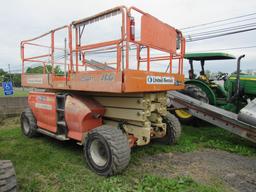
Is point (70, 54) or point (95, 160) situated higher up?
point (70, 54)

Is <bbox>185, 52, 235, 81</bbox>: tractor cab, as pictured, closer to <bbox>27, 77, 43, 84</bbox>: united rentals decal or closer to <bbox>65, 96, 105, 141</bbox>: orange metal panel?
<bbox>65, 96, 105, 141</bbox>: orange metal panel

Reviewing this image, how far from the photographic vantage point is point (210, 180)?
3.23 m

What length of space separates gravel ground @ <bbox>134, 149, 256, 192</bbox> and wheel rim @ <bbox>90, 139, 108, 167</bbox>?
1.96 feet

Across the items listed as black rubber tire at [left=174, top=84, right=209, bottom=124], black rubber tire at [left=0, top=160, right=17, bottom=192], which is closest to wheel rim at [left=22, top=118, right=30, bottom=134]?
black rubber tire at [left=0, top=160, right=17, bottom=192]

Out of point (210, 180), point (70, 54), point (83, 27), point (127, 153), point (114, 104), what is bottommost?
point (210, 180)

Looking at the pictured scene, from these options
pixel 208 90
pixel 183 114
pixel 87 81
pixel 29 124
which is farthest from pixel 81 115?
pixel 208 90

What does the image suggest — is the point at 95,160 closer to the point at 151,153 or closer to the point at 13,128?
the point at 151,153

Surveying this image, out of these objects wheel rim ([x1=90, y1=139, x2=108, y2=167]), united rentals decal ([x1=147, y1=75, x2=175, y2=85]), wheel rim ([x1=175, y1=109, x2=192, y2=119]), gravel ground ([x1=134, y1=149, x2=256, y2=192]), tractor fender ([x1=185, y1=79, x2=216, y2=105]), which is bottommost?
gravel ground ([x1=134, y1=149, x2=256, y2=192])

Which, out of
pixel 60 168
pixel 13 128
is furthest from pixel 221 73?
pixel 13 128

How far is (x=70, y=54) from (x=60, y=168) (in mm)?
1965

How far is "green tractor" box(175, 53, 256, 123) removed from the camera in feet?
18.7

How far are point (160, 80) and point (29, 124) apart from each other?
3.49m

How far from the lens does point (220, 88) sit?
283 inches

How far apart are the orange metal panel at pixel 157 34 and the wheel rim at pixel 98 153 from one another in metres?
1.81
